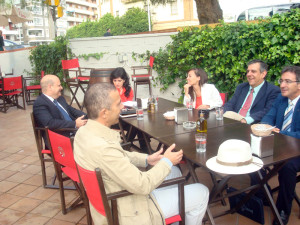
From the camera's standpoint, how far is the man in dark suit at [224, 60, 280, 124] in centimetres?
310

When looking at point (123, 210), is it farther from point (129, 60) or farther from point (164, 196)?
A: point (129, 60)

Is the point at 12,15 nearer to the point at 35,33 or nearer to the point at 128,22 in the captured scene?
the point at 128,22

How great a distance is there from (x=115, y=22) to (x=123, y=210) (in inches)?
1159

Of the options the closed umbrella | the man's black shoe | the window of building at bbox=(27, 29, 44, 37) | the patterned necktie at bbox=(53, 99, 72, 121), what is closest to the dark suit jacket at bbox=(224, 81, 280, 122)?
the man's black shoe

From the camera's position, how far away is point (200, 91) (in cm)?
360

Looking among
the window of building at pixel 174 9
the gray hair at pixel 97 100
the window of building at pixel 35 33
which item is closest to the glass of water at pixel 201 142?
the gray hair at pixel 97 100

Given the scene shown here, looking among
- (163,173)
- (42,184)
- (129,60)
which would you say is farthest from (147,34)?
(163,173)

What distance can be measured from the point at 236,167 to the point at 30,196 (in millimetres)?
2205

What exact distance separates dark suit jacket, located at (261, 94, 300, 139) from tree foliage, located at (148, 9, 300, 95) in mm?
1501

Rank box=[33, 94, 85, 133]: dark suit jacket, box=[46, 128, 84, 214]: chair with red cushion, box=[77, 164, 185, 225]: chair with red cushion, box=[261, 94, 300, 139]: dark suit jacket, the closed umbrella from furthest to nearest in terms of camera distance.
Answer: the closed umbrella, box=[33, 94, 85, 133]: dark suit jacket, box=[261, 94, 300, 139]: dark suit jacket, box=[46, 128, 84, 214]: chair with red cushion, box=[77, 164, 185, 225]: chair with red cushion

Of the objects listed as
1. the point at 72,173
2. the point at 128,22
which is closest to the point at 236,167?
the point at 72,173

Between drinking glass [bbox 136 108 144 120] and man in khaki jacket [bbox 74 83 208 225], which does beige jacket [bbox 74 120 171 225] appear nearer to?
man in khaki jacket [bbox 74 83 208 225]

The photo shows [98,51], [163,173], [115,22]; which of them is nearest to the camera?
[163,173]

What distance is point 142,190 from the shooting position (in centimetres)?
144
